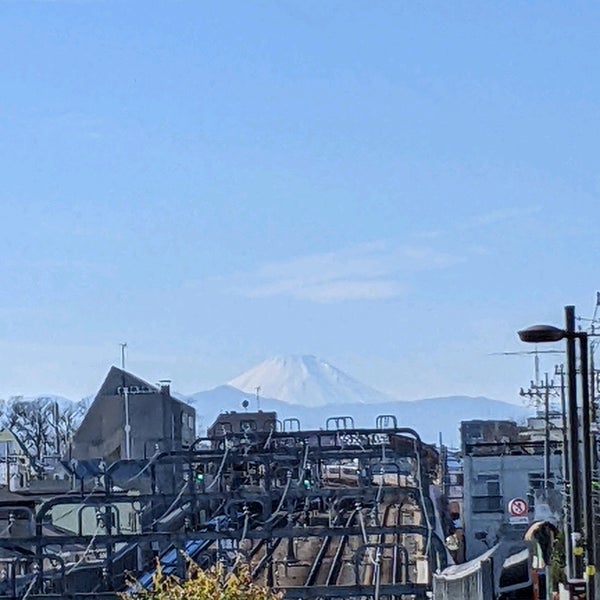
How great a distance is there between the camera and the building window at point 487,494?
171 ft

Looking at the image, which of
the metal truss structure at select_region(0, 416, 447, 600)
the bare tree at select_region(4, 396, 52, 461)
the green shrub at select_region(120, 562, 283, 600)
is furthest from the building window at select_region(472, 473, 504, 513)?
the bare tree at select_region(4, 396, 52, 461)

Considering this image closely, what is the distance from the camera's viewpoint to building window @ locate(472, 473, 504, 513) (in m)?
52.0

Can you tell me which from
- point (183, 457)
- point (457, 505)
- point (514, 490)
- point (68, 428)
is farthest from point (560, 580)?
point (68, 428)

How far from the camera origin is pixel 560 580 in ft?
76.0

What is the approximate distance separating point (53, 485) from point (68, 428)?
4403 cm

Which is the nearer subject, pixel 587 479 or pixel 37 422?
pixel 587 479

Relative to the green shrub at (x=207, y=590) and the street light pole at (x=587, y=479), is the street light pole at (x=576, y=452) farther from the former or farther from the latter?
the green shrub at (x=207, y=590)

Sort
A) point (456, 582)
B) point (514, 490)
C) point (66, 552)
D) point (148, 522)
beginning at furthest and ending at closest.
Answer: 1. point (514, 490)
2. point (66, 552)
3. point (148, 522)
4. point (456, 582)

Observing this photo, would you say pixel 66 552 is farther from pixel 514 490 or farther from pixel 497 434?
pixel 497 434

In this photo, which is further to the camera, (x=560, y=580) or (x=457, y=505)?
(x=457, y=505)

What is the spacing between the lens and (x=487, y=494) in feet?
172

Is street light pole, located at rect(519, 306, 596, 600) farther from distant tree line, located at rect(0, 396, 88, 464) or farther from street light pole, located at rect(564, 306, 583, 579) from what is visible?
distant tree line, located at rect(0, 396, 88, 464)

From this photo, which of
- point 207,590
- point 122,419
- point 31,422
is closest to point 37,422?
point 31,422

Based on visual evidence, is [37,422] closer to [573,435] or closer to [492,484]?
[492,484]
